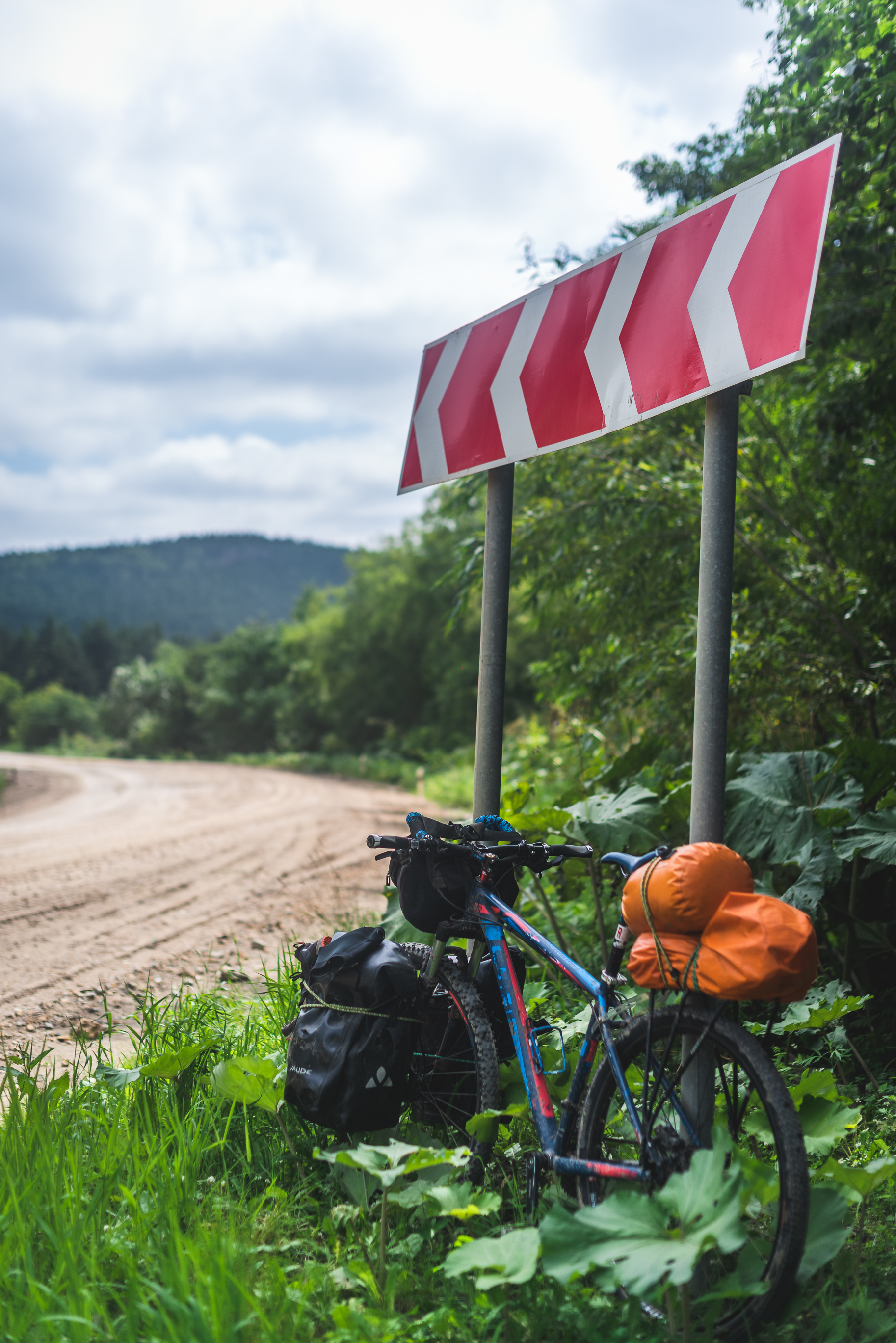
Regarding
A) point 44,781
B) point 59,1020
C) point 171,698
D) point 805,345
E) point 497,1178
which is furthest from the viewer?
point 171,698

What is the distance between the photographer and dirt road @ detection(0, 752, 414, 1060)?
4.70 metres

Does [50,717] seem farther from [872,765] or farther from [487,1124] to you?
[487,1124]

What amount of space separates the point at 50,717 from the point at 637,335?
78551 millimetres

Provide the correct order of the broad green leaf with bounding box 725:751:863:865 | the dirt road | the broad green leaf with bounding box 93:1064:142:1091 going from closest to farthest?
the broad green leaf with bounding box 93:1064:142:1091, the broad green leaf with bounding box 725:751:863:865, the dirt road

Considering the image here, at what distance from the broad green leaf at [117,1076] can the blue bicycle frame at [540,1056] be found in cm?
108

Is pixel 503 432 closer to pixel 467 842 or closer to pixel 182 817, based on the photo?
pixel 467 842

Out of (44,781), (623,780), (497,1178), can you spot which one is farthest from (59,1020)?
(44,781)

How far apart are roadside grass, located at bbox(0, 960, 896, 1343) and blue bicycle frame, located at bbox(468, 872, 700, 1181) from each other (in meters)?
0.20

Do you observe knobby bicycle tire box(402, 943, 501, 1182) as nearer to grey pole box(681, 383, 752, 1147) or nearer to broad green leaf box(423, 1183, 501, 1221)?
broad green leaf box(423, 1183, 501, 1221)

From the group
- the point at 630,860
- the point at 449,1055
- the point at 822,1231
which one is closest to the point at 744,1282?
the point at 822,1231

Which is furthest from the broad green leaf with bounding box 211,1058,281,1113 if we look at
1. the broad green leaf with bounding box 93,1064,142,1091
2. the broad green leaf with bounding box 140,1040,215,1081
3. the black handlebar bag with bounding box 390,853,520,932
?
the black handlebar bag with bounding box 390,853,520,932

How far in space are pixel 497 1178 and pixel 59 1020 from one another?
2.62 m

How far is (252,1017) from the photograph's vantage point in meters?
3.26

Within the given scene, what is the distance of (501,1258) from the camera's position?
166cm
